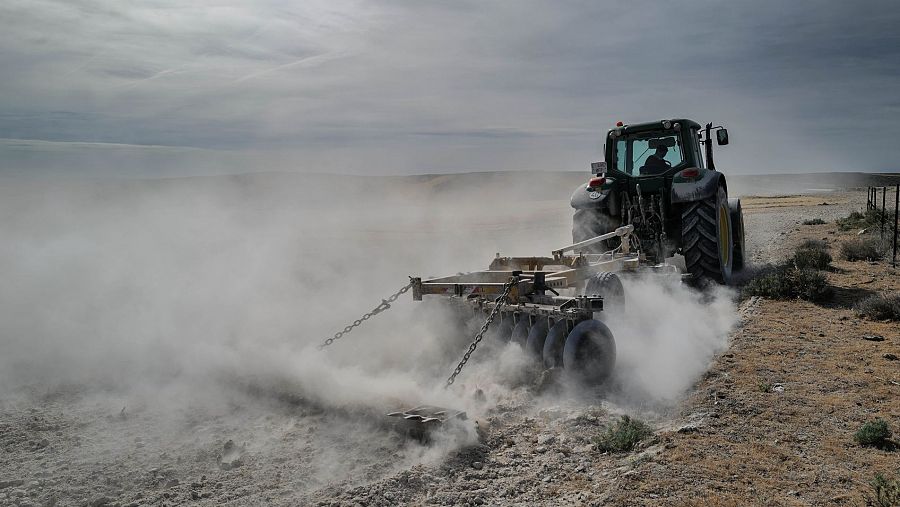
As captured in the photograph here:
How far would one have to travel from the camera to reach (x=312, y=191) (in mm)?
43531

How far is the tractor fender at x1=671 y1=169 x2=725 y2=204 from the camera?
9.35 metres

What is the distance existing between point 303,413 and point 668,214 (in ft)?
22.5

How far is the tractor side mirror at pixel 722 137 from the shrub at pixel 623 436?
7.43 m

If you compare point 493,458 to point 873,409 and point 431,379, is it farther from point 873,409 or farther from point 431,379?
point 873,409

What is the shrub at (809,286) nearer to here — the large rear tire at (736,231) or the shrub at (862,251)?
the large rear tire at (736,231)

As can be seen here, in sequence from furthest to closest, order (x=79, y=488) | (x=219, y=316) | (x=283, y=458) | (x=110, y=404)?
(x=219, y=316)
(x=110, y=404)
(x=283, y=458)
(x=79, y=488)

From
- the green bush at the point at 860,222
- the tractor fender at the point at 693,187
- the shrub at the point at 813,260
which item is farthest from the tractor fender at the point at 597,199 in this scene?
the green bush at the point at 860,222

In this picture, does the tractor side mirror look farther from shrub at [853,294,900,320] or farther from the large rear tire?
shrub at [853,294,900,320]

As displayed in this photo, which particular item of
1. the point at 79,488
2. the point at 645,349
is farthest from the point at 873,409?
the point at 79,488

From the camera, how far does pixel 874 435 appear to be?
436 cm

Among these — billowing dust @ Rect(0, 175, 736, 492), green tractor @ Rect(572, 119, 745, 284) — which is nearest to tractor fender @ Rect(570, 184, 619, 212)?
green tractor @ Rect(572, 119, 745, 284)

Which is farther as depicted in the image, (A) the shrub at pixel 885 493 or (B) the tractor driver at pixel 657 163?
(B) the tractor driver at pixel 657 163

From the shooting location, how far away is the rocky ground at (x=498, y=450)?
4008 mm

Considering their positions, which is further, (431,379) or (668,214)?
(668,214)
